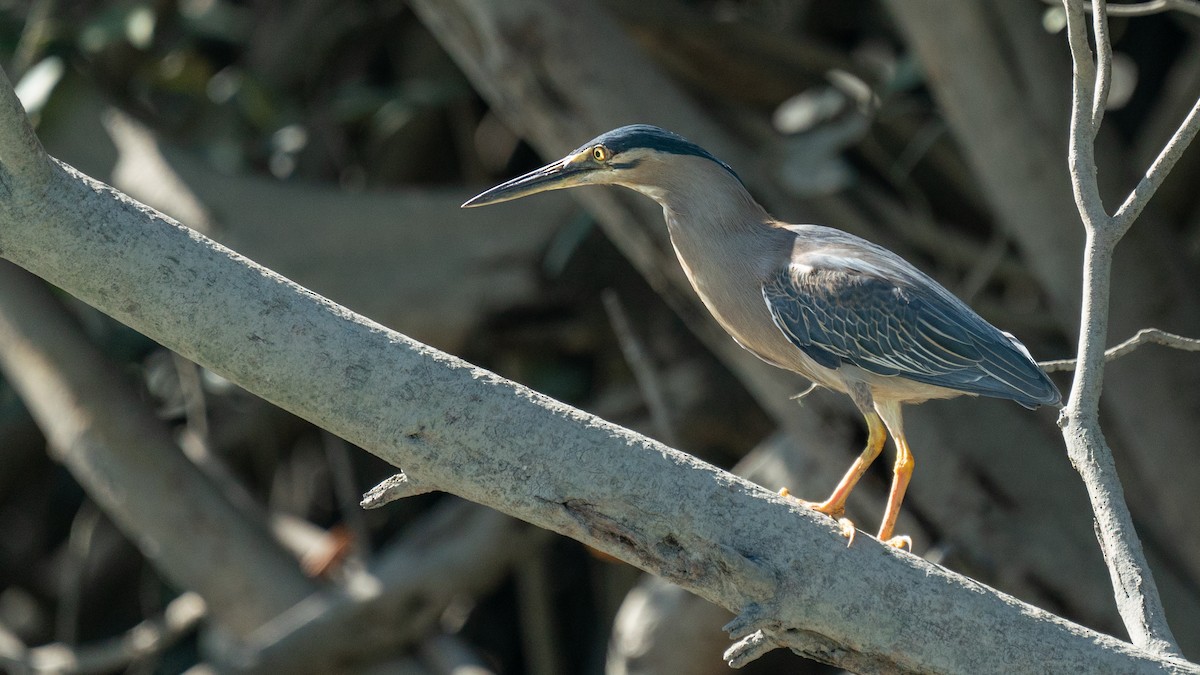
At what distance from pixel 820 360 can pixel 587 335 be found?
196cm

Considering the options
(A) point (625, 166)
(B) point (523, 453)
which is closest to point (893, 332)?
(A) point (625, 166)

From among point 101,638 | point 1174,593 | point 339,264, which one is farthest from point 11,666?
point 1174,593

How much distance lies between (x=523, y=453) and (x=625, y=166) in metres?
0.78

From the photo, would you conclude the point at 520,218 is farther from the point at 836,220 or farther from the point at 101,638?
the point at 101,638

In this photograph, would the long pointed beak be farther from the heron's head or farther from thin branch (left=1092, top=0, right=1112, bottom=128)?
thin branch (left=1092, top=0, right=1112, bottom=128)

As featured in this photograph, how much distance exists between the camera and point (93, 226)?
1.53 meters

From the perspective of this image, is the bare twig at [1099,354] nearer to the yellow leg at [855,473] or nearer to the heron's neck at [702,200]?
the yellow leg at [855,473]

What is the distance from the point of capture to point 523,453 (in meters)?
1.57

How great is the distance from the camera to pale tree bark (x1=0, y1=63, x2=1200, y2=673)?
1530mm

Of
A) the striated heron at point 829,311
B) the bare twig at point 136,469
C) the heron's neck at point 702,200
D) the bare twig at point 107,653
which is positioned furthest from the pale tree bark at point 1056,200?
the bare twig at point 107,653

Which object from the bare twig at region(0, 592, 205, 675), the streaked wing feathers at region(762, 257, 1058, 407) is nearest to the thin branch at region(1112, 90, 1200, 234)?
the streaked wing feathers at region(762, 257, 1058, 407)

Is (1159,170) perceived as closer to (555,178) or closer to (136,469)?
(555,178)

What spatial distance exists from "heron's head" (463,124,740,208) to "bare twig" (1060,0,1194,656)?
71 cm

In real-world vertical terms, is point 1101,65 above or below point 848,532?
above
